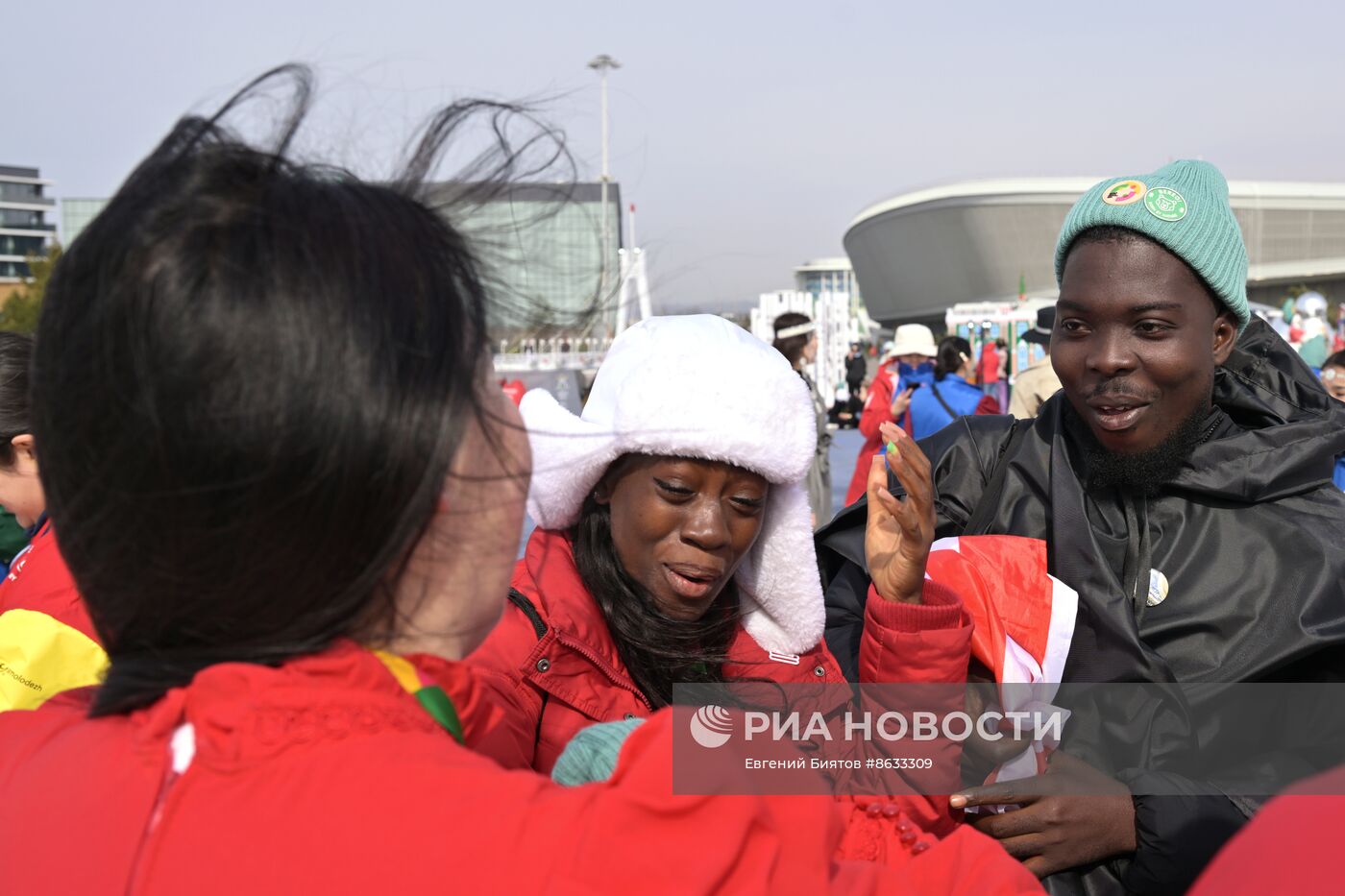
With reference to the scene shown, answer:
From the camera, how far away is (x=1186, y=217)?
2.24 m

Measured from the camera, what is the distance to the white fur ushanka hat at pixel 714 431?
76.0 inches

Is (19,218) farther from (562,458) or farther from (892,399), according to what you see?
(562,458)

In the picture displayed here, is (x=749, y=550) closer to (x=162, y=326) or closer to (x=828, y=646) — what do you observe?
(x=828, y=646)

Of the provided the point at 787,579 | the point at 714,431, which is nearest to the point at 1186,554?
the point at 787,579

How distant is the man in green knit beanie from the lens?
6.40ft

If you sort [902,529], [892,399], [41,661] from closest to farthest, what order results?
1. [902,529]
2. [41,661]
3. [892,399]

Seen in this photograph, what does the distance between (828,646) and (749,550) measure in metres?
0.33

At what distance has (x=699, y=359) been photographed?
1935 millimetres

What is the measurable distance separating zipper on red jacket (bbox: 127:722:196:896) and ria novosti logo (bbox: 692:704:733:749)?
60 centimetres

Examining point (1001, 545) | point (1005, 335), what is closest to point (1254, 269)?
point (1005, 335)

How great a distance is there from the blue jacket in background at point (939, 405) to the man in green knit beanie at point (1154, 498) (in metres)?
4.31

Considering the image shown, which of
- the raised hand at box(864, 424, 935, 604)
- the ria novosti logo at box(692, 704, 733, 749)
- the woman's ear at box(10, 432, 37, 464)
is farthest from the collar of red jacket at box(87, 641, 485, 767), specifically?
the woman's ear at box(10, 432, 37, 464)

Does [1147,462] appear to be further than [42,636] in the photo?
Yes

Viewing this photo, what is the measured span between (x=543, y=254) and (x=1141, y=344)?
61.8 inches
